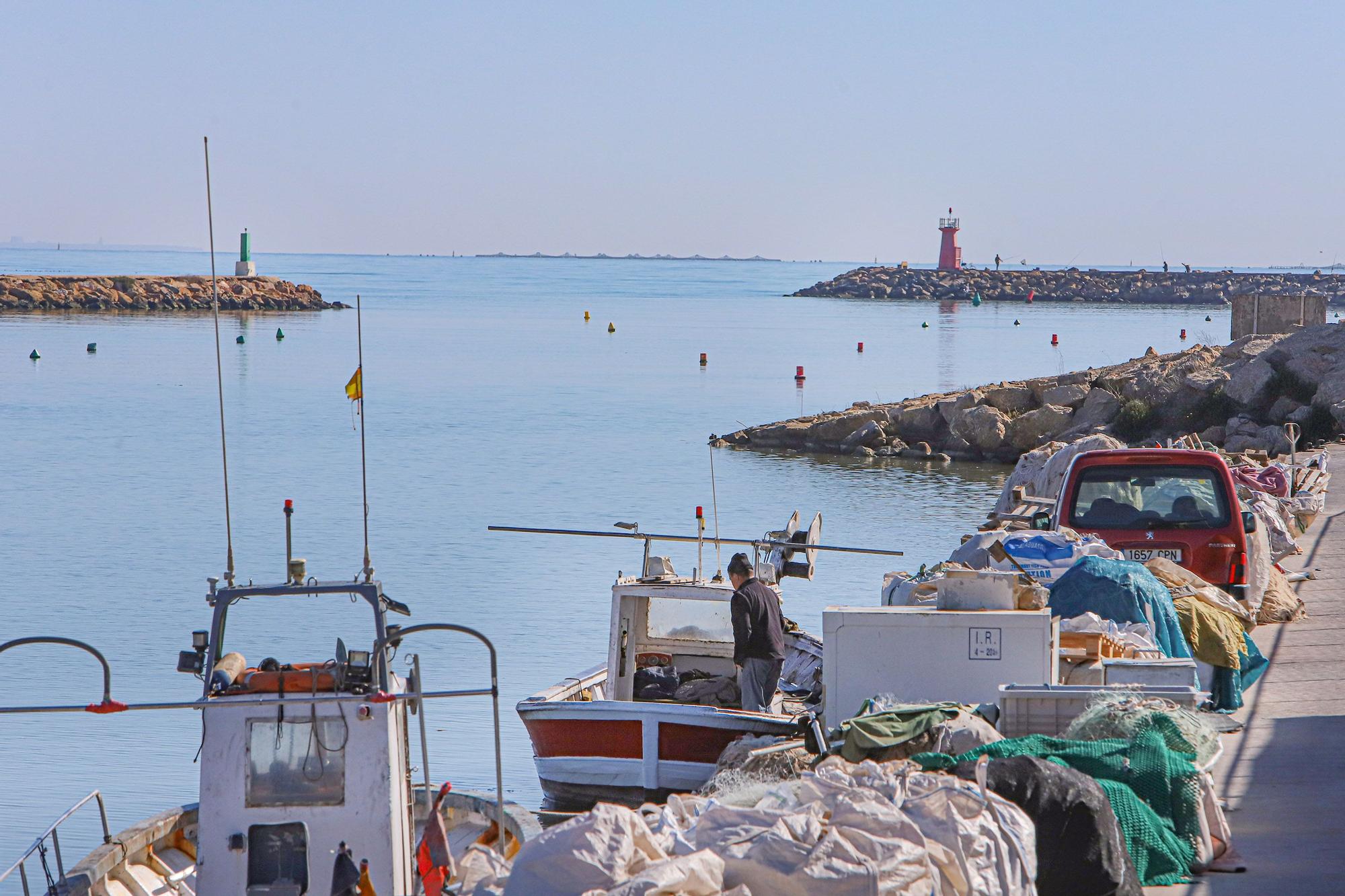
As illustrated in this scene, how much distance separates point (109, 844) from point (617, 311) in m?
137

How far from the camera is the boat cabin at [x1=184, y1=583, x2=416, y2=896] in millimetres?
7547

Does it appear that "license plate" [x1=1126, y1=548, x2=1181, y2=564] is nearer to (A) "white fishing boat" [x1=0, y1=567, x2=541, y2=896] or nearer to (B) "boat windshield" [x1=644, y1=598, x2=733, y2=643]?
(B) "boat windshield" [x1=644, y1=598, x2=733, y2=643]

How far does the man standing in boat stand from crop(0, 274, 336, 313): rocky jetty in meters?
106

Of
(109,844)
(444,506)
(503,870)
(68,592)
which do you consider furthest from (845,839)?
(444,506)

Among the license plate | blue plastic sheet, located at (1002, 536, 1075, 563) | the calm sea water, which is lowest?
the calm sea water

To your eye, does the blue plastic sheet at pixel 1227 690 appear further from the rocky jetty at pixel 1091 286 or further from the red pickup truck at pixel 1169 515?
the rocky jetty at pixel 1091 286

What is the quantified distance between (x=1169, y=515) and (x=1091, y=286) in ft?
492

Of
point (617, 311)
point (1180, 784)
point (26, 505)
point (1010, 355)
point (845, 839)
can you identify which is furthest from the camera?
point (617, 311)

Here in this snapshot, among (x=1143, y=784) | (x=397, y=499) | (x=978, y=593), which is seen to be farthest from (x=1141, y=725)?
(x=397, y=499)

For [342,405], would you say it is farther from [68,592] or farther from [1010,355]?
[1010,355]

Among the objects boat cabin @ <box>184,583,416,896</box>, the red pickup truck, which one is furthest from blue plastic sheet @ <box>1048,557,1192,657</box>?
boat cabin @ <box>184,583,416,896</box>

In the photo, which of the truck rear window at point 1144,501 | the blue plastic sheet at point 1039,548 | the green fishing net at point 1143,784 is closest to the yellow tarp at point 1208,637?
the blue plastic sheet at point 1039,548

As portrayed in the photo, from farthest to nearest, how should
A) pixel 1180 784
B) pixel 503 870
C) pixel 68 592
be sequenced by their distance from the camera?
pixel 68 592 → pixel 1180 784 → pixel 503 870

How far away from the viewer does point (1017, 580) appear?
33.4 ft
